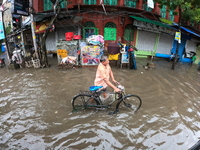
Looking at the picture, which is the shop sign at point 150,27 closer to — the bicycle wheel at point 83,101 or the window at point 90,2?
the window at point 90,2

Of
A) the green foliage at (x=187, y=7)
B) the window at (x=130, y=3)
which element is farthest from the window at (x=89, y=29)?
the green foliage at (x=187, y=7)

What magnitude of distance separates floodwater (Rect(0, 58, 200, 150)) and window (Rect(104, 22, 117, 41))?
7267mm

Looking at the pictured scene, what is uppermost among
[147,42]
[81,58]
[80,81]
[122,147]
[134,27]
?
[134,27]

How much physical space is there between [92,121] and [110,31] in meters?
10.4

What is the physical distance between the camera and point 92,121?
4.12 metres

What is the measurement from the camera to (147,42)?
13.8m

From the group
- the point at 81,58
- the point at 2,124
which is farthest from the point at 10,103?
the point at 81,58

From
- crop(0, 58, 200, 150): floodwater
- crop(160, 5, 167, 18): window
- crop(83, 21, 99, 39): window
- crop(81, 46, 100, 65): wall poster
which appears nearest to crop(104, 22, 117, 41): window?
crop(83, 21, 99, 39): window

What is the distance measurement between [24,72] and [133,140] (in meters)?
7.94

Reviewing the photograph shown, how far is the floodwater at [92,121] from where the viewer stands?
3395 mm

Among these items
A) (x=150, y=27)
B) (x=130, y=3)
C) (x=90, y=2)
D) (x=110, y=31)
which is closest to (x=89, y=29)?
(x=110, y=31)

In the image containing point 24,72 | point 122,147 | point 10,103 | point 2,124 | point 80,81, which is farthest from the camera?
point 24,72

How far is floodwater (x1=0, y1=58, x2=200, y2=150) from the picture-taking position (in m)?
3.39

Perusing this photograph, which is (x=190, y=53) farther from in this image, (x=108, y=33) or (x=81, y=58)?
(x=81, y=58)
